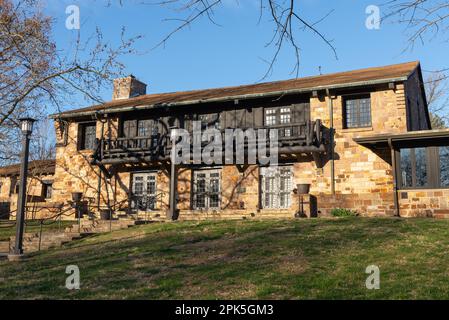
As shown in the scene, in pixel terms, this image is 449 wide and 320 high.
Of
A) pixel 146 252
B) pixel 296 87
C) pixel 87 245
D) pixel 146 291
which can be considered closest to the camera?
pixel 146 291

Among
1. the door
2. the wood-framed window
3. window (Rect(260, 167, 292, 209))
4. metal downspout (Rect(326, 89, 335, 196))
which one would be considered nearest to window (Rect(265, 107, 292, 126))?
metal downspout (Rect(326, 89, 335, 196))

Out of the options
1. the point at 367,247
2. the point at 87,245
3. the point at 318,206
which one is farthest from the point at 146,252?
the point at 318,206

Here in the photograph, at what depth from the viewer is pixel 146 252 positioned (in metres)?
11.9

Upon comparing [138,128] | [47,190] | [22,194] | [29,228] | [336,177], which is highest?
[138,128]

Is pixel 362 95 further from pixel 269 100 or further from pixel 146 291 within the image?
pixel 146 291

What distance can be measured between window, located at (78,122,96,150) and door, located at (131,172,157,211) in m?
3.86

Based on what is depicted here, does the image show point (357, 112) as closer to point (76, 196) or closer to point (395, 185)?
point (395, 185)

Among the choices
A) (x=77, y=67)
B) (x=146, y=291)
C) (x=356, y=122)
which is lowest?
(x=146, y=291)

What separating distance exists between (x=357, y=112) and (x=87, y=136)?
14.8 metres

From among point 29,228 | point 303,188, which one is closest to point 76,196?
point 29,228

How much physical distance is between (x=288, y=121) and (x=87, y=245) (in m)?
11.0

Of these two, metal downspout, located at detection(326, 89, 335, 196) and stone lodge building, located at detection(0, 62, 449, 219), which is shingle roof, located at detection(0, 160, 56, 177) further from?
metal downspout, located at detection(326, 89, 335, 196)

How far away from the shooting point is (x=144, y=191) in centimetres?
2362

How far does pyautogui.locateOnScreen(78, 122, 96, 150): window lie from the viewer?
85.3 feet
